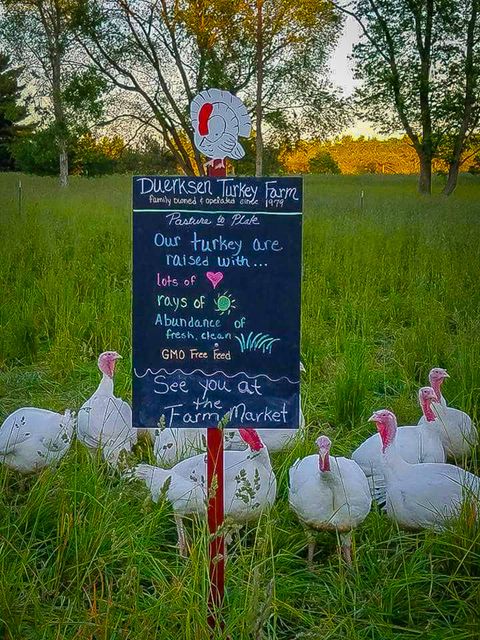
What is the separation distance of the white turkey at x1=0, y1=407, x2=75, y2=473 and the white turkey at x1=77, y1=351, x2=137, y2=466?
0.12 metres

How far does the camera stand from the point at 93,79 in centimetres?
1316

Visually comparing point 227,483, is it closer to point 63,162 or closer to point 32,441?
point 32,441

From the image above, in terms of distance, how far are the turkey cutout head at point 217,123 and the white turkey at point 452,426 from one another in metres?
1.66

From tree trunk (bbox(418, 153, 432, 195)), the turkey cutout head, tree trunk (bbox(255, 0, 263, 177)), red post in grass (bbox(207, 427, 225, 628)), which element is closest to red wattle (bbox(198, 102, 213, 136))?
the turkey cutout head

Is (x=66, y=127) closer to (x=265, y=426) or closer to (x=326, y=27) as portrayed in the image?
(x=326, y=27)

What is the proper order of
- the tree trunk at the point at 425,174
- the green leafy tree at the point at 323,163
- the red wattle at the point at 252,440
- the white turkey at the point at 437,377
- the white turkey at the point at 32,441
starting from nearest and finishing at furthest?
the red wattle at the point at 252,440 < the white turkey at the point at 32,441 < the white turkey at the point at 437,377 < the tree trunk at the point at 425,174 < the green leafy tree at the point at 323,163

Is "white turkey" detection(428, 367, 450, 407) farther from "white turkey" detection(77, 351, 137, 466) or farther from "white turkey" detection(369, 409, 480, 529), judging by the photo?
"white turkey" detection(77, 351, 137, 466)

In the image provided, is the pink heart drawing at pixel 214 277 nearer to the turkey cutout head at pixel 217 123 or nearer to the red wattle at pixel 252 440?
the turkey cutout head at pixel 217 123

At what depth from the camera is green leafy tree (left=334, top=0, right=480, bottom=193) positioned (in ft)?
35.5

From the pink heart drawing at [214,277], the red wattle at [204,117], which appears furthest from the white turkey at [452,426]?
the red wattle at [204,117]

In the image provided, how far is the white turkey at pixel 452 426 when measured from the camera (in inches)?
130

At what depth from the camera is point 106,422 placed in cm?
326

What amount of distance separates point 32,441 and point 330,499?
1300 millimetres

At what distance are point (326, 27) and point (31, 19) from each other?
534 centimetres
